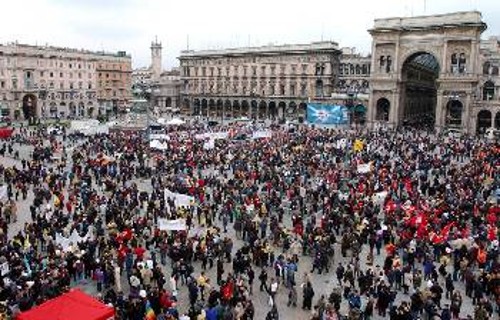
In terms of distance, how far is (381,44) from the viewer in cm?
7138

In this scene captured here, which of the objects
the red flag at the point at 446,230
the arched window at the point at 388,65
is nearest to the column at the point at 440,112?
the arched window at the point at 388,65

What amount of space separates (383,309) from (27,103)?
85.5 m

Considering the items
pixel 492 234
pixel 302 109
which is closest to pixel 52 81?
pixel 302 109

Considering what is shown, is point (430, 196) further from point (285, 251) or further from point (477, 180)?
point (285, 251)

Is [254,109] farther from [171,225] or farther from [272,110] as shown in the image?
[171,225]

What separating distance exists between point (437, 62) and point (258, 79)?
118 ft

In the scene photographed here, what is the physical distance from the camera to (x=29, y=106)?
Result: 89.2 metres

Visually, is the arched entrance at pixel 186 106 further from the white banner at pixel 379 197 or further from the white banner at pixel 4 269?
the white banner at pixel 4 269

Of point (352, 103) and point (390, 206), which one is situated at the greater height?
point (352, 103)

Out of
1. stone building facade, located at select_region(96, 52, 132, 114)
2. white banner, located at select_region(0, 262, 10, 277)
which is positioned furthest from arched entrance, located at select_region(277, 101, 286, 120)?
white banner, located at select_region(0, 262, 10, 277)

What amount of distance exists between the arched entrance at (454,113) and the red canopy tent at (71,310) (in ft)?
204

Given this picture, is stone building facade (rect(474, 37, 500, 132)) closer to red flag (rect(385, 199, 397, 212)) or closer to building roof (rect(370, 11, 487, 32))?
building roof (rect(370, 11, 487, 32))

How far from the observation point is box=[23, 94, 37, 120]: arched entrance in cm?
8833

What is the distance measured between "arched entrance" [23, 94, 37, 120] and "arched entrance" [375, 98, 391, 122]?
57848mm
